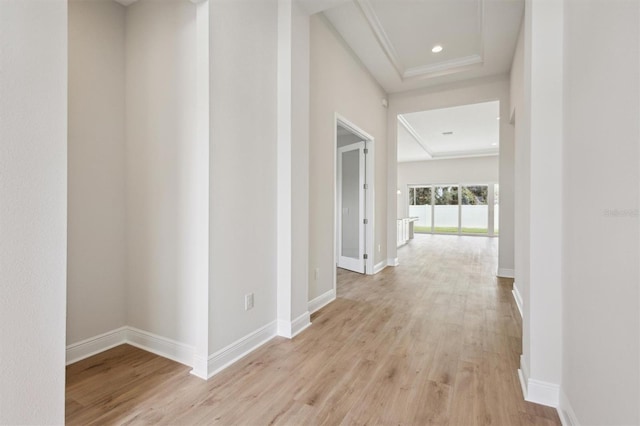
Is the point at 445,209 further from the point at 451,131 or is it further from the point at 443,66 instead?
the point at 443,66

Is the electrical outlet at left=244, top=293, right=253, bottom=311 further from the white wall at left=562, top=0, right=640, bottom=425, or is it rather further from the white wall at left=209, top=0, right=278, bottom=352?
the white wall at left=562, top=0, right=640, bottom=425

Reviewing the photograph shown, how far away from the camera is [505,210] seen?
4.83 m

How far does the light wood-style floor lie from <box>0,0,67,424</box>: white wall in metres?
0.53

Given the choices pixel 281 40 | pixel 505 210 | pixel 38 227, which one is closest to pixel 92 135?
pixel 38 227

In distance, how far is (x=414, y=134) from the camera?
8.33 metres

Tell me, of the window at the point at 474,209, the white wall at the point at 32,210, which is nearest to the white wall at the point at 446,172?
the window at the point at 474,209

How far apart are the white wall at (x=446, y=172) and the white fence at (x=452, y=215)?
625 millimetres

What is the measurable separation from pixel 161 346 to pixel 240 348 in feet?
2.05

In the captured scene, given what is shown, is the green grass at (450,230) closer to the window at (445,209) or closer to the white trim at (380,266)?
the window at (445,209)

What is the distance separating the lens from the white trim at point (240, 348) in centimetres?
204

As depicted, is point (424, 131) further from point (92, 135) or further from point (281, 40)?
point (92, 135)

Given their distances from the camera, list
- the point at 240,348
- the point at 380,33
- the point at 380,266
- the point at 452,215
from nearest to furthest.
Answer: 1. the point at 240,348
2. the point at 380,33
3. the point at 380,266
4. the point at 452,215

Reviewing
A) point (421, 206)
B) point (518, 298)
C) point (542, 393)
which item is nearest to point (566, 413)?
point (542, 393)

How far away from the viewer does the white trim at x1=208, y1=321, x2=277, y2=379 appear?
204cm
